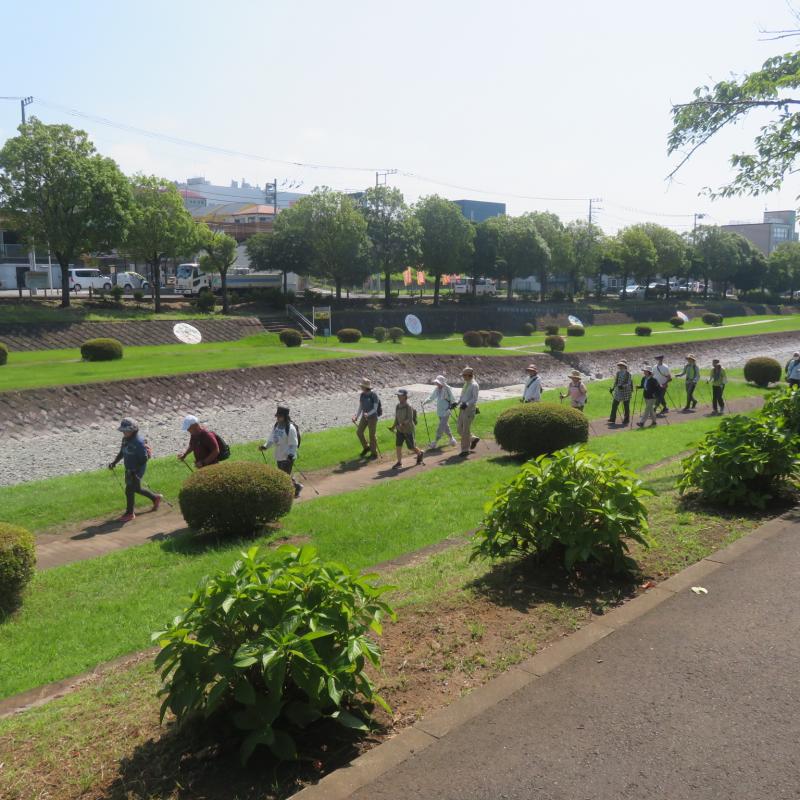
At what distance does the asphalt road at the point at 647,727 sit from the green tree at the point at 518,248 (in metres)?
67.7

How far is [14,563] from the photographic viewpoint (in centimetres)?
884

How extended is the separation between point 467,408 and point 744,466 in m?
7.98

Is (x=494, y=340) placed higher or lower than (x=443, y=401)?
higher

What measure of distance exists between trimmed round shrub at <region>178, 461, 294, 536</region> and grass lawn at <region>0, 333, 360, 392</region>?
1479 centimetres

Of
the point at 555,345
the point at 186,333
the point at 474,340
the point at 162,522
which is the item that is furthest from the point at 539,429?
the point at 474,340

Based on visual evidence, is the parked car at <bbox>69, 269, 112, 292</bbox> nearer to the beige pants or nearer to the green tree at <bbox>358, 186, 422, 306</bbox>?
the green tree at <bbox>358, 186, 422, 306</bbox>

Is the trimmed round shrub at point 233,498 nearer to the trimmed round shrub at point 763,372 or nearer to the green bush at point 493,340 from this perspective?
the trimmed round shrub at point 763,372

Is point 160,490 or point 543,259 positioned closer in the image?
point 160,490

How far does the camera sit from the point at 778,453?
30.7ft

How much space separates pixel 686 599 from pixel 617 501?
96 centimetres

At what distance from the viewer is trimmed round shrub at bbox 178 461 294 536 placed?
11.0 meters

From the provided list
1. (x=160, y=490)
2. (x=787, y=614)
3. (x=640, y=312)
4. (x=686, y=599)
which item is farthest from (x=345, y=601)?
(x=640, y=312)

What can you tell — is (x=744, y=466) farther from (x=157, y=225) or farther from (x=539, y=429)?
(x=157, y=225)

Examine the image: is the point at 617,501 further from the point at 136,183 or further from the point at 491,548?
the point at 136,183
